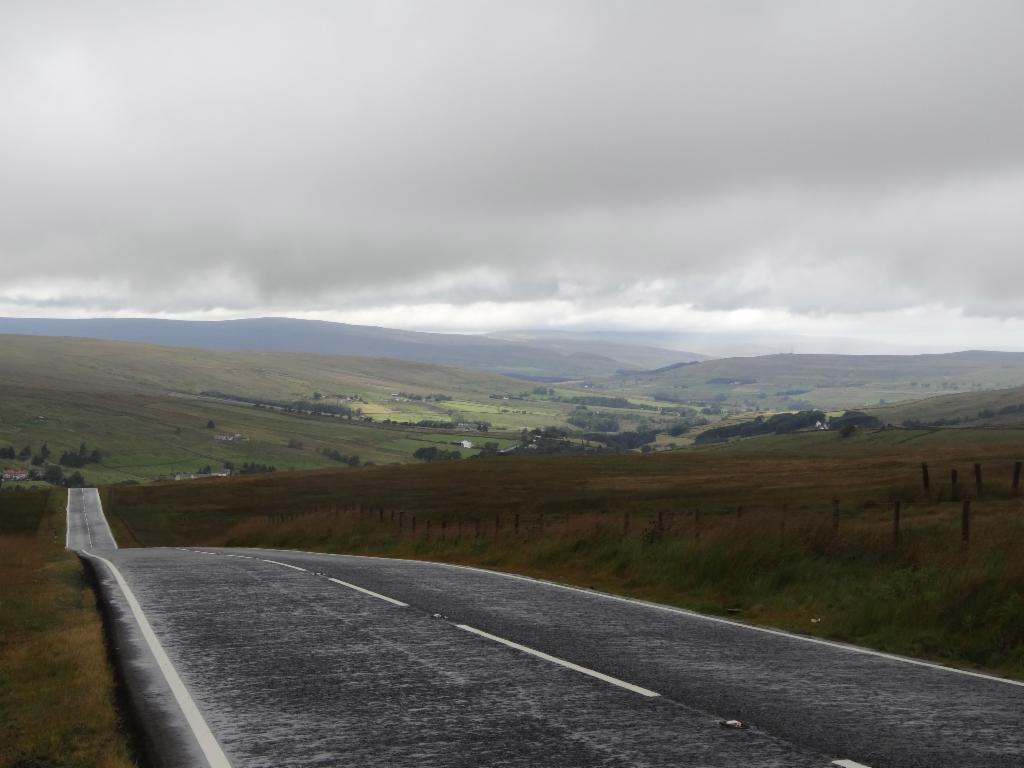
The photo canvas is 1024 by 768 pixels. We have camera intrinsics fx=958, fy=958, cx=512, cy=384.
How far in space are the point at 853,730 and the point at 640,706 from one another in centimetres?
204

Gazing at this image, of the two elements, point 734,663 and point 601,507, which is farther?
point 601,507

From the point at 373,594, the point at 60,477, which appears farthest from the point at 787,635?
the point at 60,477

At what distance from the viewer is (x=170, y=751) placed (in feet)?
27.4

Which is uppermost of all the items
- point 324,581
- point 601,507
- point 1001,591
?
point 1001,591

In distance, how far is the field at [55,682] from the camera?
27.9 feet

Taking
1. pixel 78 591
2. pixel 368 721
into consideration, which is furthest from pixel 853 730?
pixel 78 591

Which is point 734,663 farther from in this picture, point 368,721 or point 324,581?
point 324,581

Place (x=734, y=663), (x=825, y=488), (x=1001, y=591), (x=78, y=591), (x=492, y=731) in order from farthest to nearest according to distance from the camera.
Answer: (x=825, y=488)
(x=78, y=591)
(x=1001, y=591)
(x=734, y=663)
(x=492, y=731)

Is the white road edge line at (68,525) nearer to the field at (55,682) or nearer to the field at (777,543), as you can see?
the field at (777,543)

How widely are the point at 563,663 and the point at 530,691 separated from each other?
1592 mm

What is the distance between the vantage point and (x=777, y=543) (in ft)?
71.6

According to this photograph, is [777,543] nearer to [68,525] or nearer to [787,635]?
[787,635]

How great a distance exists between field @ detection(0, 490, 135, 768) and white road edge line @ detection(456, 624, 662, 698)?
5.09 meters

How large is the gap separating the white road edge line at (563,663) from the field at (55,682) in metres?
5.09
